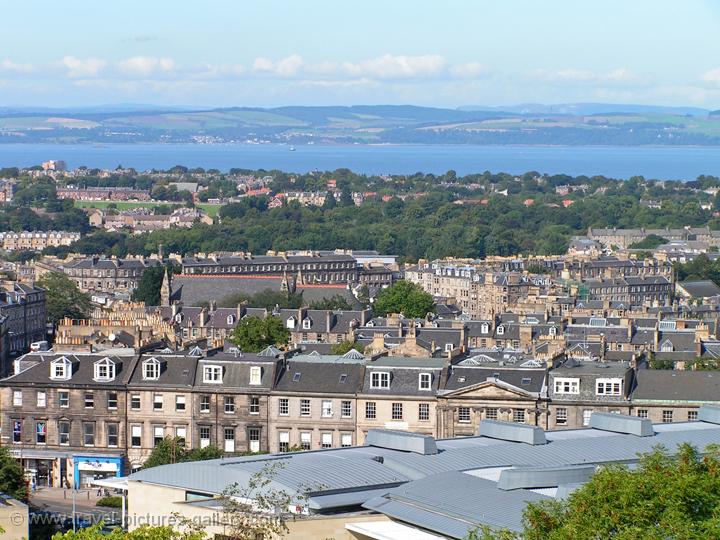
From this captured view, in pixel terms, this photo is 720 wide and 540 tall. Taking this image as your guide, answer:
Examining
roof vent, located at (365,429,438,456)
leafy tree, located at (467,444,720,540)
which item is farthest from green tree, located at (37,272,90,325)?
leafy tree, located at (467,444,720,540)

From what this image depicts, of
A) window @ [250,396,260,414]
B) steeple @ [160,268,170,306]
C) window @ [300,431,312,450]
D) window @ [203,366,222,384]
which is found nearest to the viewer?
window @ [300,431,312,450]

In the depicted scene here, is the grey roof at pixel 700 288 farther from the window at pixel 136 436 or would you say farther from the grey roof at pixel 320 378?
the window at pixel 136 436

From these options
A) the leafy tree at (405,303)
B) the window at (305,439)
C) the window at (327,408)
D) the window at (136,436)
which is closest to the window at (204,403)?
the window at (136,436)

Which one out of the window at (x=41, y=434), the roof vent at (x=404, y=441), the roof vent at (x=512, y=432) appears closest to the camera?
the roof vent at (x=404, y=441)

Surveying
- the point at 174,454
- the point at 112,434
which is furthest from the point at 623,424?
the point at 112,434

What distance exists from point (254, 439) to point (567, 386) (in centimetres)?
985

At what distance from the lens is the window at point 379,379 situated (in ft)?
195

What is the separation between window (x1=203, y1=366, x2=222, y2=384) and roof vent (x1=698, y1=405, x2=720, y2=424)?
15.8m

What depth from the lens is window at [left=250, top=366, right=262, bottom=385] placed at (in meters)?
60.2

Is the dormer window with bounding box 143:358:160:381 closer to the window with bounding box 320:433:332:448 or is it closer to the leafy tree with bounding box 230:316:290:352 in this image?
the window with bounding box 320:433:332:448

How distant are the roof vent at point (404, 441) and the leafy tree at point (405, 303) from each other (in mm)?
58248

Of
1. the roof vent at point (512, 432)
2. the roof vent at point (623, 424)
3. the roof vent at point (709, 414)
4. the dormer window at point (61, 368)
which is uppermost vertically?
the roof vent at point (512, 432)

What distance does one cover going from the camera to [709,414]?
52.1 m

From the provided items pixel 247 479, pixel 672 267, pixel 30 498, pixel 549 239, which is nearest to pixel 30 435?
pixel 30 498
